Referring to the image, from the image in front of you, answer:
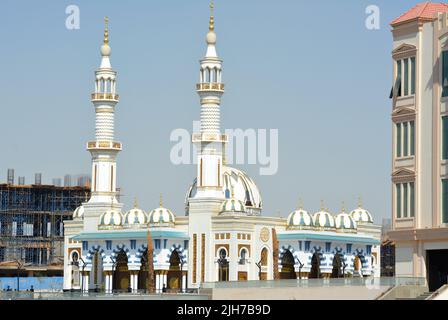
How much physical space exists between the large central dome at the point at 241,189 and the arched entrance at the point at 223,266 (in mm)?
7942

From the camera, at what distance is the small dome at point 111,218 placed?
97750 mm

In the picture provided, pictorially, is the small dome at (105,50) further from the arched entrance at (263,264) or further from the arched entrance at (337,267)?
the arched entrance at (337,267)

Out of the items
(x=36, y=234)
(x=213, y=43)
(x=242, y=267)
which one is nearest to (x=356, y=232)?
(x=242, y=267)

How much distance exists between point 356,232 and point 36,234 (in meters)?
44.4

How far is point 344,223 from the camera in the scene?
323 feet

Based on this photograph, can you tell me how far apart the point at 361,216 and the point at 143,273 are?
63.3 ft

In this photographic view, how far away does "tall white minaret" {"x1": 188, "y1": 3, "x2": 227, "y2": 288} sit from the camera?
308 ft

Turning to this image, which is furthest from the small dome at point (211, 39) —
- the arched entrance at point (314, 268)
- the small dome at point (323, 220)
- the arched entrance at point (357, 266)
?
the arched entrance at point (357, 266)

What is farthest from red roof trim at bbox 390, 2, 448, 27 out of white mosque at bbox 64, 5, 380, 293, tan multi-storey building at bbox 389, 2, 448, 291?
white mosque at bbox 64, 5, 380, 293

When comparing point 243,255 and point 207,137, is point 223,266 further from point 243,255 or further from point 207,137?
point 207,137

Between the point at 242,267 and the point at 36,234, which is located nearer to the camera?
the point at 242,267

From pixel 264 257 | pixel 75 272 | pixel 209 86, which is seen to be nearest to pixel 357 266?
pixel 264 257
